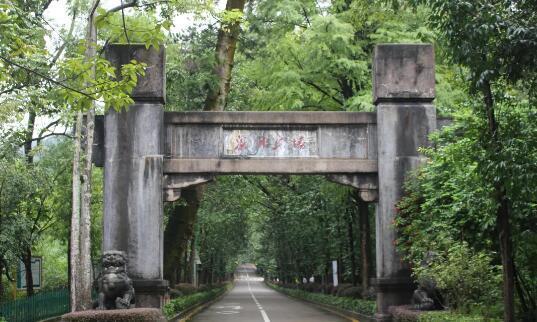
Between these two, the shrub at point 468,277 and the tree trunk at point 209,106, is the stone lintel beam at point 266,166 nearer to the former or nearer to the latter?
the shrub at point 468,277

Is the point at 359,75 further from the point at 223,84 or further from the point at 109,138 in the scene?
the point at 109,138

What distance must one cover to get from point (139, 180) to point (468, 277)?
7802 mm

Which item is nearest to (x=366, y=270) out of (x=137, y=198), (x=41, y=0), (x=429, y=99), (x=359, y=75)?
(x=359, y=75)

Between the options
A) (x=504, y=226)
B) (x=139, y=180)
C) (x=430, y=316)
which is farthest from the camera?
(x=139, y=180)

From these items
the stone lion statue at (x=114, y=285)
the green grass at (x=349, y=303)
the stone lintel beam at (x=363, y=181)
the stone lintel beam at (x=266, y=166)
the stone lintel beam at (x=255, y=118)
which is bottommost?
the green grass at (x=349, y=303)

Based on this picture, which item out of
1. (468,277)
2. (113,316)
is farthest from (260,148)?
(468,277)

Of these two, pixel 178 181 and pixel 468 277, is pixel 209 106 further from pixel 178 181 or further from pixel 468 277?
pixel 468 277

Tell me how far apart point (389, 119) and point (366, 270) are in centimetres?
823

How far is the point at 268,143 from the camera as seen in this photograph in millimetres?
15727

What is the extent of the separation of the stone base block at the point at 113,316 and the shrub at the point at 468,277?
544cm

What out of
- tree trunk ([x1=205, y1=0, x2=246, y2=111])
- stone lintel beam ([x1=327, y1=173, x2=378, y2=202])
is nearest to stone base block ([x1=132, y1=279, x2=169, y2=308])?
stone lintel beam ([x1=327, y1=173, x2=378, y2=202])

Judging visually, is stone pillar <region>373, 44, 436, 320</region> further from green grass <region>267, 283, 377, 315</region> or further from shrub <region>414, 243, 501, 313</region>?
green grass <region>267, 283, 377, 315</region>

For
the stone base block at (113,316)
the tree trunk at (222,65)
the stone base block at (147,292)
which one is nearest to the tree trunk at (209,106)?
the tree trunk at (222,65)

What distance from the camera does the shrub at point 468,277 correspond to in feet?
37.3
